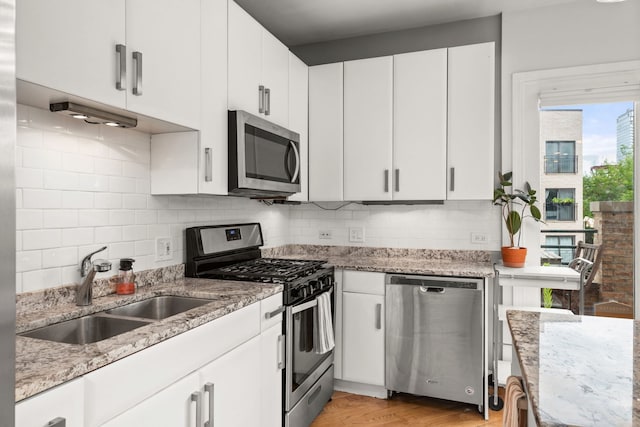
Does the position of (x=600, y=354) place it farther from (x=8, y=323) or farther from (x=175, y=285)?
(x=175, y=285)

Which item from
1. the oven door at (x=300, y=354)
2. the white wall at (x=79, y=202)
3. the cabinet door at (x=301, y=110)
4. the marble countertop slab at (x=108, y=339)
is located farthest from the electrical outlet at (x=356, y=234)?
the white wall at (x=79, y=202)

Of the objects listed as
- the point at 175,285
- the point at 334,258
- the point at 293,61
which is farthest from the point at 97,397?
the point at 293,61

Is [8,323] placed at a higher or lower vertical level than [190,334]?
higher

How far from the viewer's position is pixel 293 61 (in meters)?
3.02

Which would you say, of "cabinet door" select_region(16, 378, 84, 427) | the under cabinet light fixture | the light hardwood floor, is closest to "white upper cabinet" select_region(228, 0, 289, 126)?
the under cabinet light fixture

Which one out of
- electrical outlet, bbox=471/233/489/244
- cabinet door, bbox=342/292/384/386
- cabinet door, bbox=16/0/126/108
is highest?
cabinet door, bbox=16/0/126/108

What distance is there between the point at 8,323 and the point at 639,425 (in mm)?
1016

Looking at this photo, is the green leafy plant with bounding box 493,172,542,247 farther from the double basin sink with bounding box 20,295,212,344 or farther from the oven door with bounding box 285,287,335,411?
the double basin sink with bounding box 20,295,212,344

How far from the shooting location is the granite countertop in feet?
2.29

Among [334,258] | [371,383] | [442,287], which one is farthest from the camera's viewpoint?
[334,258]

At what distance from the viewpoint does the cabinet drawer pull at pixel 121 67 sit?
1.49m

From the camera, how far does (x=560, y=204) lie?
3.07 meters

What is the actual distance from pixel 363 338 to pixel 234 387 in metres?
1.32

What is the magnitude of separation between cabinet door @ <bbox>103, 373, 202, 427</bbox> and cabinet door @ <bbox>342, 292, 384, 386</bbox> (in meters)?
1.55
